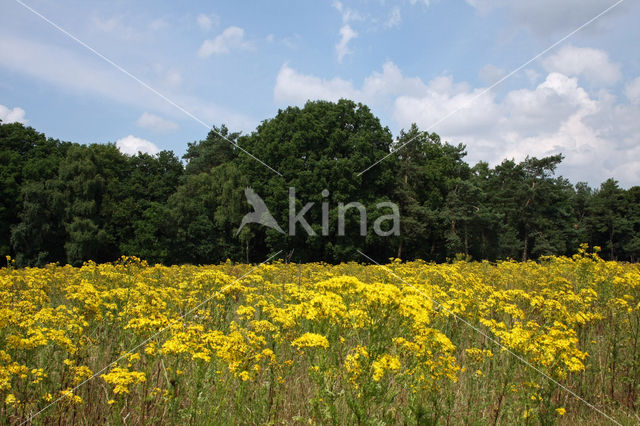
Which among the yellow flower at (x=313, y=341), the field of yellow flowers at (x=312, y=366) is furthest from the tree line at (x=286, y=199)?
the yellow flower at (x=313, y=341)

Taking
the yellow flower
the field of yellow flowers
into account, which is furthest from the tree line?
the yellow flower

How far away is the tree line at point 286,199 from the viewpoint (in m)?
29.1

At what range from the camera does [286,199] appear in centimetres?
2791

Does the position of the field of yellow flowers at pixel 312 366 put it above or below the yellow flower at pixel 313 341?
below

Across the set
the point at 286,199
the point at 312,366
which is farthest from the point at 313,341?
the point at 286,199

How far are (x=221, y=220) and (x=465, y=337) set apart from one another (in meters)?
28.3

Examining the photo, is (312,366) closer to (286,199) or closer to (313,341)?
(313,341)

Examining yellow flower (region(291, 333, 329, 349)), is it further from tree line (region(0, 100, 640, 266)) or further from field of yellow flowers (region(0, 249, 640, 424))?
tree line (region(0, 100, 640, 266))

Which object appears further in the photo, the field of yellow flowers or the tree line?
the tree line

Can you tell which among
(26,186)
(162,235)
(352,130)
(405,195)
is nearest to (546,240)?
(405,195)

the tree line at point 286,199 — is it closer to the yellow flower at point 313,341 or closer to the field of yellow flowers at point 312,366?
the field of yellow flowers at point 312,366

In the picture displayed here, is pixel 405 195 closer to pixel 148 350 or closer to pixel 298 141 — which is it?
pixel 298 141

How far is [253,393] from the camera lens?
3.63 metres

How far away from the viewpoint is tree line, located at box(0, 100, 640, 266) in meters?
29.1
